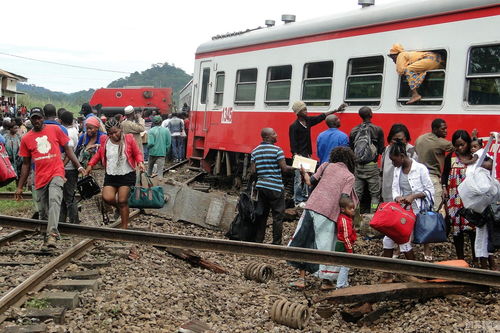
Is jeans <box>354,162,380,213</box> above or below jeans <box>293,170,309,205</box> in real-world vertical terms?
above

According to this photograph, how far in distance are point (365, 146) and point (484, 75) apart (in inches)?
70.6

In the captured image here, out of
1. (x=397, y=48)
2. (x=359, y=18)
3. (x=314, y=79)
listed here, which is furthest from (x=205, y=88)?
(x=397, y=48)

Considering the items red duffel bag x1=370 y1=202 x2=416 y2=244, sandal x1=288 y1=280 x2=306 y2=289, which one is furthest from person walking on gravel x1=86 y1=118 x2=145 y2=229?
red duffel bag x1=370 y1=202 x2=416 y2=244

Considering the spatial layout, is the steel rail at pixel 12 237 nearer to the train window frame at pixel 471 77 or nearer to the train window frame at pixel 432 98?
the train window frame at pixel 432 98

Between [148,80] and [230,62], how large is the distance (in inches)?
4028

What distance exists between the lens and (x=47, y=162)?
7805mm

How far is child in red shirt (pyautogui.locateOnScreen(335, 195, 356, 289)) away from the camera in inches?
268

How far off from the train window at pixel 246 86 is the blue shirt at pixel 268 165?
482cm

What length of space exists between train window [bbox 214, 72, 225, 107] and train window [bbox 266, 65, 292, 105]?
2.12m

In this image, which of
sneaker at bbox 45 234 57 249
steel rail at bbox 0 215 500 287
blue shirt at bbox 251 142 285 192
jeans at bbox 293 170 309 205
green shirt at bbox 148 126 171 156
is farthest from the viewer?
green shirt at bbox 148 126 171 156

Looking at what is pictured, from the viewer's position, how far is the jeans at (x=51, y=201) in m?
7.67

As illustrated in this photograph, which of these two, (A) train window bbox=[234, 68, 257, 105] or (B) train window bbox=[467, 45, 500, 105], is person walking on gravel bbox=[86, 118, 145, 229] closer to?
(B) train window bbox=[467, 45, 500, 105]

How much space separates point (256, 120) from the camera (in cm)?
1323

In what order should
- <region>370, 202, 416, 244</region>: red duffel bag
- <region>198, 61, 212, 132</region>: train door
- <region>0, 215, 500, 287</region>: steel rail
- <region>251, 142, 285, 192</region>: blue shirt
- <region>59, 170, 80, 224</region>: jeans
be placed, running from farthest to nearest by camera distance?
<region>198, 61, 212, 132</region>: train door → <region>59, 170, 80, 224</region>: jeans → <region>251, 142, 285, 192</region>: blue shirt → <region>370, 202, 416, 244</region>: red duffel bag → <region>0, 215, 500, 287</region>: steel rail
